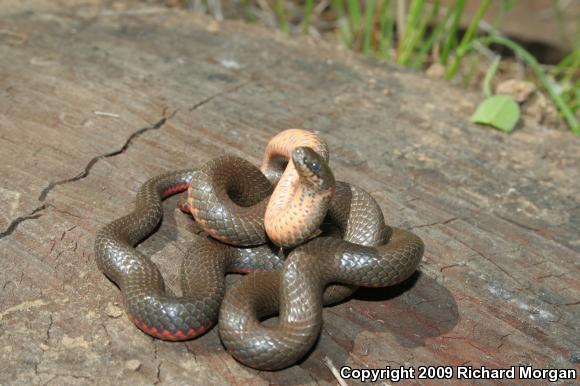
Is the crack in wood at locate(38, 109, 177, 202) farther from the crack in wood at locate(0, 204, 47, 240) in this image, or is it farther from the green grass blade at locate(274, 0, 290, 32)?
the green grass blade at locate(274, 0, 290, 32)

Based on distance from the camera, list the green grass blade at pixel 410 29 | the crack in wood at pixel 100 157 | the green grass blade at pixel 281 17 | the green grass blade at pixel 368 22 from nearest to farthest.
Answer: the crack in wood at pixel 100 157 < the green grass blade at pixel 410 29 < the green grass blade at pixel 368 22 < the green grass blade at pixel 281 17

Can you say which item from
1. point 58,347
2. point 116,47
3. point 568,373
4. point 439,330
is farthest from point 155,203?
point 568,373

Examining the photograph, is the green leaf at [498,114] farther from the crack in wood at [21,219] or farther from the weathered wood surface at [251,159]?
the crack in wood at [21,219]

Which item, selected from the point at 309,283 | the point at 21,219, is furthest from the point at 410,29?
the point at 21,219

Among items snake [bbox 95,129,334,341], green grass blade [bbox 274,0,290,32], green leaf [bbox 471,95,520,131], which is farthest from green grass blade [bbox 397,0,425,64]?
snake [bbox 95,129,334,341]

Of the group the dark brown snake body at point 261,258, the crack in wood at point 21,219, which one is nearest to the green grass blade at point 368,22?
the dark brown snake body at point 261,258

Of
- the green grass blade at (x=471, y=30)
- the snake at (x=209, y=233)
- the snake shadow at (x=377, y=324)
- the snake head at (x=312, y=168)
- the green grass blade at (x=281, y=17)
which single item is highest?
the green grass blade at (x=471, y=30)

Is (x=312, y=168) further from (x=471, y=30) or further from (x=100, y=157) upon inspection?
(x=471, y=30)

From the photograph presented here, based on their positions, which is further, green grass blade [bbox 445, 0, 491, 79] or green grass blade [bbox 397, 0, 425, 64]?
green grass blade [bbox 397, 0, 425, 64]
